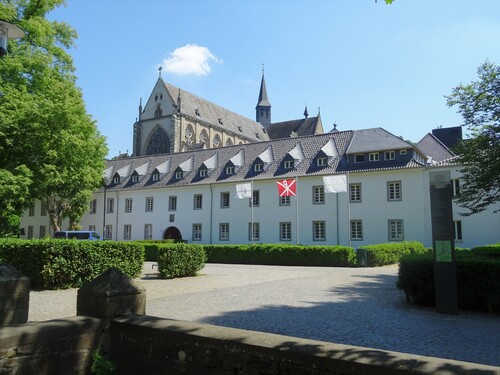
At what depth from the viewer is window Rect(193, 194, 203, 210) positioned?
40.6 metres

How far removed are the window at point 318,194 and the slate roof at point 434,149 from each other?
29.4 ft

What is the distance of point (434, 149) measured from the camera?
37281 millimetres

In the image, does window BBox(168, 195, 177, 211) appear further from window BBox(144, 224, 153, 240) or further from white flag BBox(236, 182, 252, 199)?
white flag BBox(236, 182, 252, 199)

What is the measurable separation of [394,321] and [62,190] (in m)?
30.3

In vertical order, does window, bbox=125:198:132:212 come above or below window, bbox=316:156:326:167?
below

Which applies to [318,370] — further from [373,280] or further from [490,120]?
[490,120]

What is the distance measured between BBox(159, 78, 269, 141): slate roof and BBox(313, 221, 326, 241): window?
1467 inches

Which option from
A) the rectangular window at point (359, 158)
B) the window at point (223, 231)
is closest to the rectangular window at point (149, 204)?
the window at point (223, 231)

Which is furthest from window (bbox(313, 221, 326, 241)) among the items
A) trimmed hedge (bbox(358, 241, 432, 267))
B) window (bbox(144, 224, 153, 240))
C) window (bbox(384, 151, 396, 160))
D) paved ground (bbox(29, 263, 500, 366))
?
paved ground (bbox(29, 263, 500, 366))

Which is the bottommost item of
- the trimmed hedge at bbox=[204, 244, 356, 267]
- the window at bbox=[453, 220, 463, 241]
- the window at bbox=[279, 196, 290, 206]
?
the trimmed hedge at bbox=[204, 244, 356, 267]

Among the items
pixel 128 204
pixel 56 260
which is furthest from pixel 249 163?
pixel 56 260

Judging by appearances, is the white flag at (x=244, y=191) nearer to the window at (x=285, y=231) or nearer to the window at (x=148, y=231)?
the window at (x=285, y=231)

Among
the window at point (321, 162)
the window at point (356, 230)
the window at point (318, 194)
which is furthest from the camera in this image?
the window at point (321, 162)

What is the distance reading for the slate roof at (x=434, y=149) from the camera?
35.6 meters
